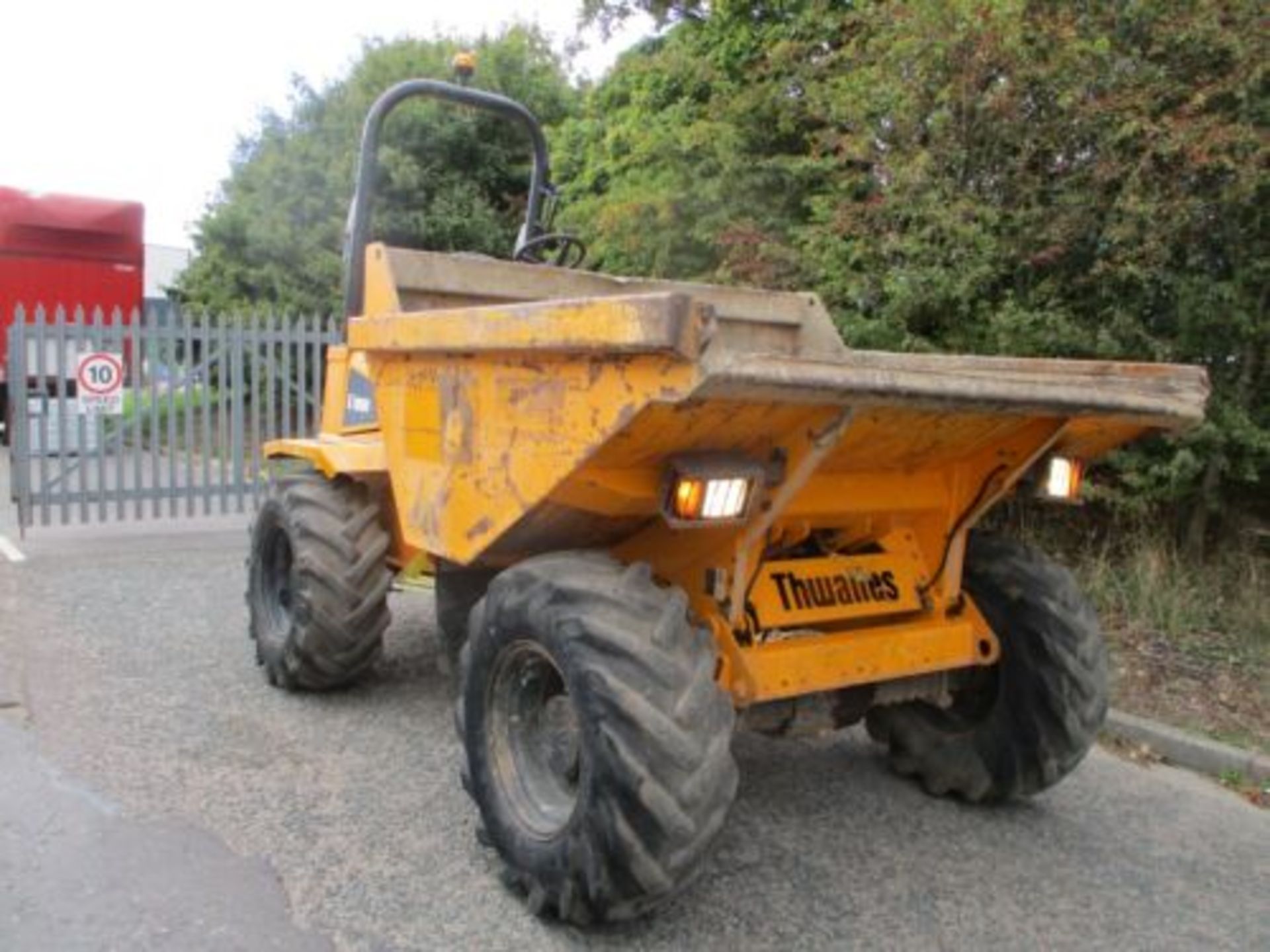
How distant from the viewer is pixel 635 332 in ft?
8.35

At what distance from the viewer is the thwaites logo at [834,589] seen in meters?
3.48

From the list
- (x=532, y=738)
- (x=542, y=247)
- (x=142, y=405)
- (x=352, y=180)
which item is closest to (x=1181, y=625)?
(x=542, y=247)

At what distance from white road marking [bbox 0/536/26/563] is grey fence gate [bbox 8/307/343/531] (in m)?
0.27

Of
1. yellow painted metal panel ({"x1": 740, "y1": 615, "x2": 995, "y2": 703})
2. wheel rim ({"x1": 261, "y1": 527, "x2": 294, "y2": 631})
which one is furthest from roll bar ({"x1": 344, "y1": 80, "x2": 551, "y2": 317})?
yellow painted metal panel ({"x1": 740, "y1": 615, "x2": 995, "y2": 703})

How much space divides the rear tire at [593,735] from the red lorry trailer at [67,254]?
1306 centimetres

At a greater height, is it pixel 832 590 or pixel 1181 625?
pixel 832 590

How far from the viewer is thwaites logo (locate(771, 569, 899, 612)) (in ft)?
11.4

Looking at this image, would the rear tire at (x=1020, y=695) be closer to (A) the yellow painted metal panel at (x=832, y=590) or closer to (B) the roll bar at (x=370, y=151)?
(A) the yellow painted metal panel at (x=832, y=590)

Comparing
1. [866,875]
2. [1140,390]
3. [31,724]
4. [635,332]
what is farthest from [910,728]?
[31,724]

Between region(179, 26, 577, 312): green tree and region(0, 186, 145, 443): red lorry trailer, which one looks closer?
region(0, 186, 145, 443): red lorry trailer

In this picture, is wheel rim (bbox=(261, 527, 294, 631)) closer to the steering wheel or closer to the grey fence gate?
the steering wheel

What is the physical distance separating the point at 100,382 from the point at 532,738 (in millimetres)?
7441

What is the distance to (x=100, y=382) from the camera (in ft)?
30.7

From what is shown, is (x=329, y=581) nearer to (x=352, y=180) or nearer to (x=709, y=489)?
(x=709, y=489)
